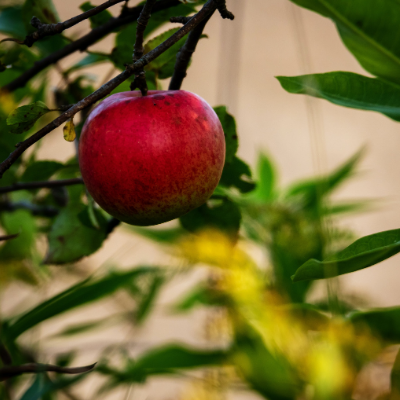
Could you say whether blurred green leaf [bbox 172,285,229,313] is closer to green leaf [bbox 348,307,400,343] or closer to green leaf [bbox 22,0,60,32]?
green leaf [bbox 348,307,400,343]

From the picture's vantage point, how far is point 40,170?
0.46 meters

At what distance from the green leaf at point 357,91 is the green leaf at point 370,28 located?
0.04 feet

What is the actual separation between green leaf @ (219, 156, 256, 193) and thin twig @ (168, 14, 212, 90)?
107 millimetres

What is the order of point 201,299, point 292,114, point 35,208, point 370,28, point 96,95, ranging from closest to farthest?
1. point 96,95
2. point 370,28
3. point 35,208
4. point 201,299
5. point 292,114

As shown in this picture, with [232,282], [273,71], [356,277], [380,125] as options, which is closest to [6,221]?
[232,282]

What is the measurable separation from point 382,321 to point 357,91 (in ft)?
0.71

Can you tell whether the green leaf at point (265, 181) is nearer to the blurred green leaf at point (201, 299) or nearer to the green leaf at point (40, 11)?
the blurred green leaf at point (201, 299)

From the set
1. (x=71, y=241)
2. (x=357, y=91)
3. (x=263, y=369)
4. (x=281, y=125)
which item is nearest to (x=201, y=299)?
(x=263, y=369)

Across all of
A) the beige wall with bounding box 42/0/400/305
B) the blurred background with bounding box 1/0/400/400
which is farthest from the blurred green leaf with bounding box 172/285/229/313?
the beige wall with bounding box 42/0/400/305

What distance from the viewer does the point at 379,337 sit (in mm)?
434

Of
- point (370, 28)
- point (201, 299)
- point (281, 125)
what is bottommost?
point (281, 125)

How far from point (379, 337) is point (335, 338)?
0.21ft

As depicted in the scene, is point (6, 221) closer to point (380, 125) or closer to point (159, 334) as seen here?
point (159, 334)

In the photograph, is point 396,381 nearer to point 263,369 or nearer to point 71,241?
point 263,369
